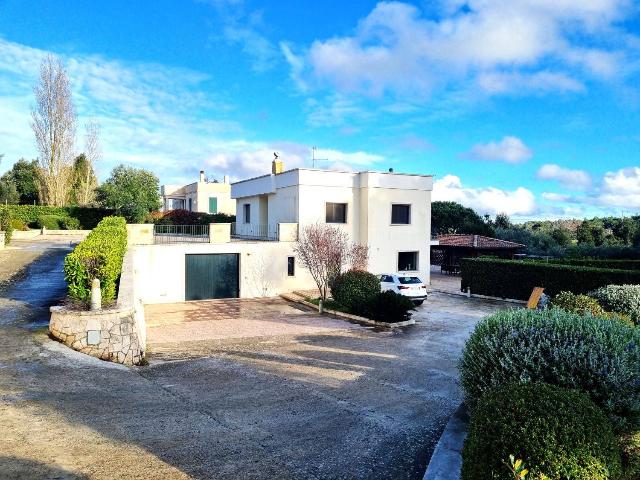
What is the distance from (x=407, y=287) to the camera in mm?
20656

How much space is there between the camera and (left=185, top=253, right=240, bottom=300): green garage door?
73.9 feet

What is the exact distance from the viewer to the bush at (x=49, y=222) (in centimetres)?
3988

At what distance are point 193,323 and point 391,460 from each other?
1201cm

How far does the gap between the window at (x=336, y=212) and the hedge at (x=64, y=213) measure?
2477 centimetres

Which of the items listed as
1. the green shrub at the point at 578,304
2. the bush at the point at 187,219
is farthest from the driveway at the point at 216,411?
the bush at the point at 187,219

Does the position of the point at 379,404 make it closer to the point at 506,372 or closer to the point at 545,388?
the point at 506,372

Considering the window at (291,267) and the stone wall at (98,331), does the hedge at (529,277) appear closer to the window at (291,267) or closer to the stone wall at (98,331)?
the window at (291,267)

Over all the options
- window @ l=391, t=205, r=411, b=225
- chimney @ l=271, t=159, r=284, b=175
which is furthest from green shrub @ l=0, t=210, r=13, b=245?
window @ l=391, t=205, r=411, b=225

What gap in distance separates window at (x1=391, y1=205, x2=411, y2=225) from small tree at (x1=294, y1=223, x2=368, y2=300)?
4.66 meters

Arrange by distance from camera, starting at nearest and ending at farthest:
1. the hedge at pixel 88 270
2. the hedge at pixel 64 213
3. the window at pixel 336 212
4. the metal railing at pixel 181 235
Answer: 1. the hedge at pixel 88 270
2. the metal railing at pixel 181 235
3. the window at pixel 336 212
4. the hedge at pixel 64 213

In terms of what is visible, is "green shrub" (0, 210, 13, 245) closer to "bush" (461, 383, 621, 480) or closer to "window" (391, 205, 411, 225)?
"window" (391, 205, 411, 225)

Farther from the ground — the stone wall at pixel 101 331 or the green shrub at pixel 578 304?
the green shrub at pixel 578 304

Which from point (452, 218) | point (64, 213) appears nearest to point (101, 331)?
point (64, 213)

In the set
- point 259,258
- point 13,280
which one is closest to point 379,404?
point 13,280
